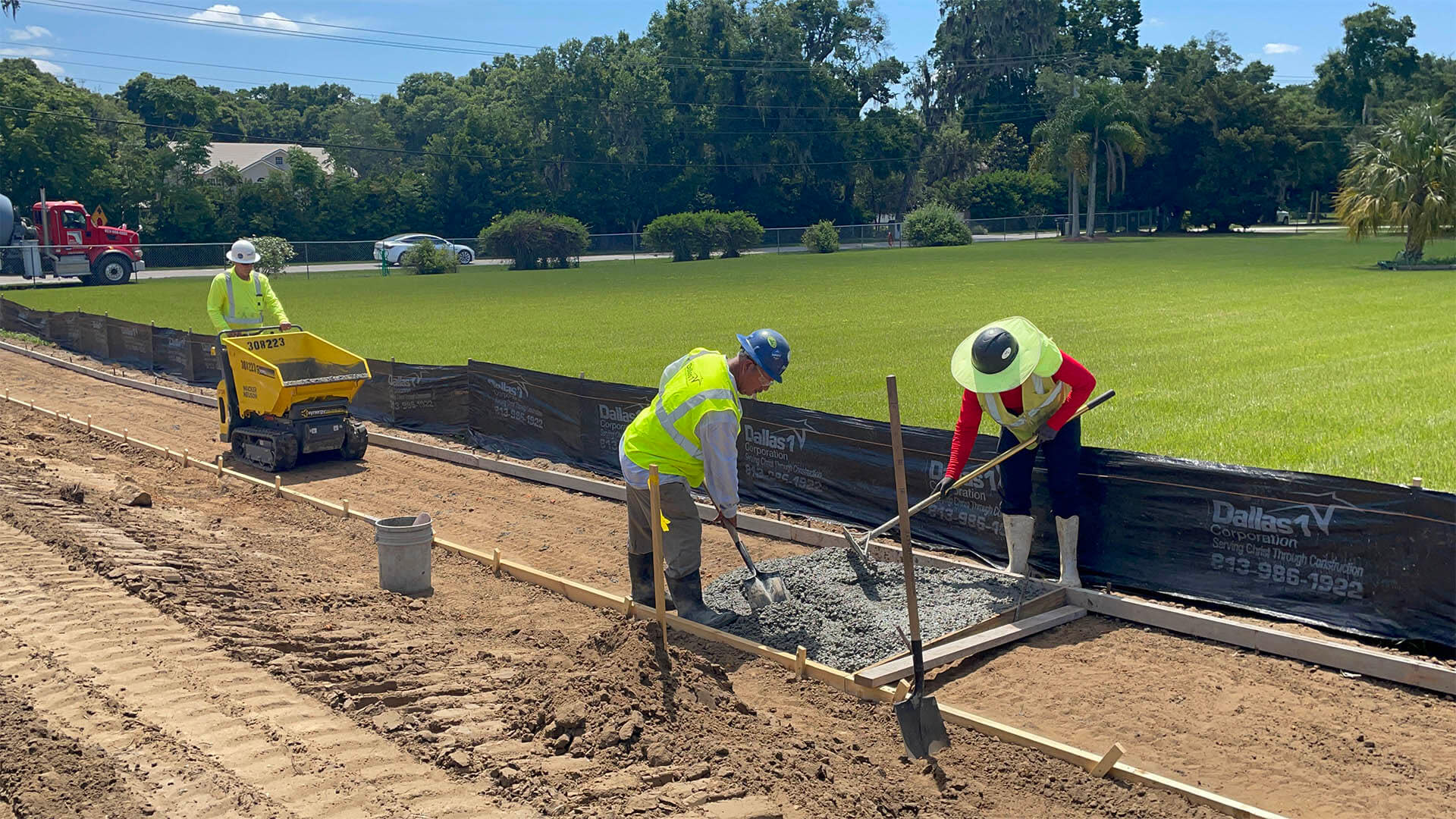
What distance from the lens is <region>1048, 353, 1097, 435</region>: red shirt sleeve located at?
6797mm

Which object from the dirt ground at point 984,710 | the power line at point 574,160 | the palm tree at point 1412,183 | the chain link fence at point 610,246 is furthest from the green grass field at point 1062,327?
the power line at point 574,160

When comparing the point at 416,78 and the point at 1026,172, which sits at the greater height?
the point at 416,78

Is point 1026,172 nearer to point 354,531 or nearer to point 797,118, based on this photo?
point 797,118

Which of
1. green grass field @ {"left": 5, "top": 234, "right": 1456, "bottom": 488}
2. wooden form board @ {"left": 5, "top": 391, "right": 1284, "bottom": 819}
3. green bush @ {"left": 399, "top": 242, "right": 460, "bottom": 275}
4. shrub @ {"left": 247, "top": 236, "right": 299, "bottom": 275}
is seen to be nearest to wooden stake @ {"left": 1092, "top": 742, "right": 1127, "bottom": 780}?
wooden form board @ {"left": 5, "top": 391, "right": 1284, "bottom": 819}

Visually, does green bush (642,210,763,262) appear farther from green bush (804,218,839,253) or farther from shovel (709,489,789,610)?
shovel (709,489,789,610)

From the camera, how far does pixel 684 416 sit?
6.31 m

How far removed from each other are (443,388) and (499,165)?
196ft

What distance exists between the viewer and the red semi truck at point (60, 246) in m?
40.5

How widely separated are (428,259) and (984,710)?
47752 millimetres

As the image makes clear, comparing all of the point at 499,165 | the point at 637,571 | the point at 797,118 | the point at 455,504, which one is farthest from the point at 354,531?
the point at 797,118

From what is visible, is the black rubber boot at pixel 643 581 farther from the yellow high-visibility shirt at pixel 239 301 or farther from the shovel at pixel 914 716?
the yellow high-visibility shirt at pixel 239 301

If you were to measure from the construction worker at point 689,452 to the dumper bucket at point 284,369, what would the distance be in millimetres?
6106

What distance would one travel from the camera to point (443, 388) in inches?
536

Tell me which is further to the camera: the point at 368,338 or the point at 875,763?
the point at 368,338
